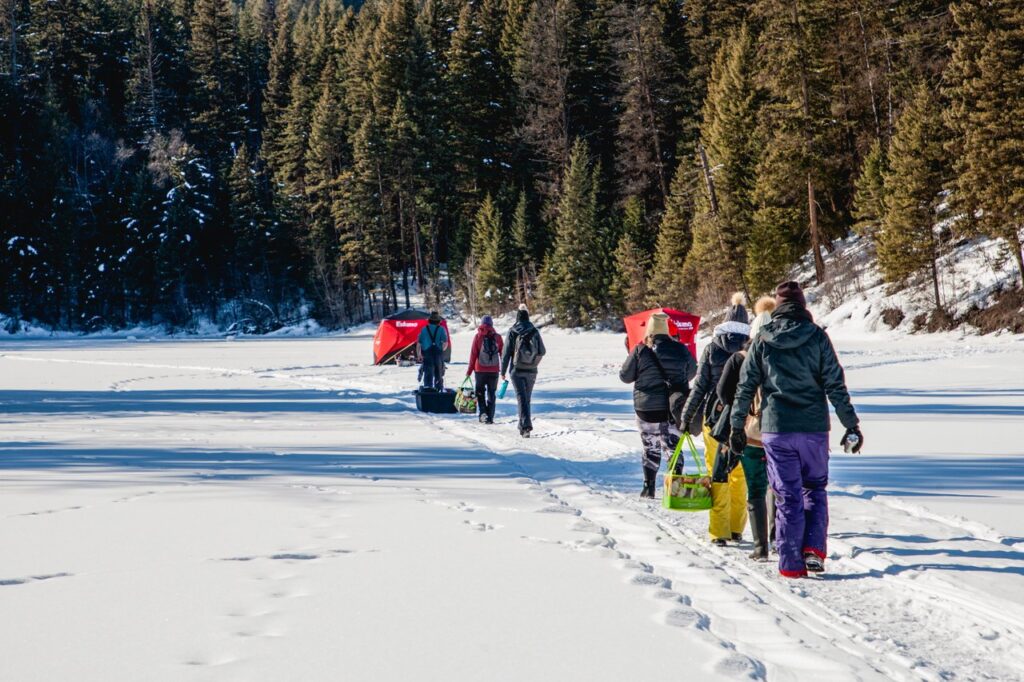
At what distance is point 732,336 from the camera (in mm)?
6707

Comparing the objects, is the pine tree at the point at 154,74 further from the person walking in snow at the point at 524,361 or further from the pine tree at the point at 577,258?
the person walking in snow at the point at 524,361

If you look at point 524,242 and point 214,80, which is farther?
point 214,80

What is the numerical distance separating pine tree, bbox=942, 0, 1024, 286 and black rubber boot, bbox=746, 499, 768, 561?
2825 cm

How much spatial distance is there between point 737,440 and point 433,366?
409 inches

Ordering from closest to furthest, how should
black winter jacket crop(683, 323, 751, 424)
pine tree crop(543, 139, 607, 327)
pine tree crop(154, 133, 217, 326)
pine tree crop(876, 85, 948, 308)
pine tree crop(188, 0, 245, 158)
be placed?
1. black winter jacket crop(683, 323, 751, 424)
2. pine tree crop(876, 85, 948, 308)
3. pine tree crop(543, 139, 607, 327)
4. pine tree crop(154, 133, 217, 326)
5. pine tree crop(188, 0, 245, 158)

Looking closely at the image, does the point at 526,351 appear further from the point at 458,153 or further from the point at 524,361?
the point at 458,153

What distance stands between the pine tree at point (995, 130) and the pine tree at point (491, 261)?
27289mm

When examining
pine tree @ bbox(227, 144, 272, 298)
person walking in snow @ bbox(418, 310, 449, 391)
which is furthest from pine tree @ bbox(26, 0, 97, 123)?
person walking in snow @ bbox(418, 310, 449, 391)

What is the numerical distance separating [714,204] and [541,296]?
1305 cm

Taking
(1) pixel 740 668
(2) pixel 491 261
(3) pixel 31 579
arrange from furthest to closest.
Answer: (2) pixel 491 261 < (3) pixel 31 579 < (1) pixel 740 668

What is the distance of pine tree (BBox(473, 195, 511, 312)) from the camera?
53.4 m

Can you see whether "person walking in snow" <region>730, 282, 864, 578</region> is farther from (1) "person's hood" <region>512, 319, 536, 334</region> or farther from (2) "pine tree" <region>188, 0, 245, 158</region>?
(2) "pine tree" <region>188, 0, 245, 158</region>

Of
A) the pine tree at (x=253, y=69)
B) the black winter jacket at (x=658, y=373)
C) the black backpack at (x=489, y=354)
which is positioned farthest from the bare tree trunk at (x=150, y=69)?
the black winter jacket at (x=658, y=373)

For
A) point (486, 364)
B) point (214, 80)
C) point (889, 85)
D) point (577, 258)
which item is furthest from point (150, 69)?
point (486, 364)
